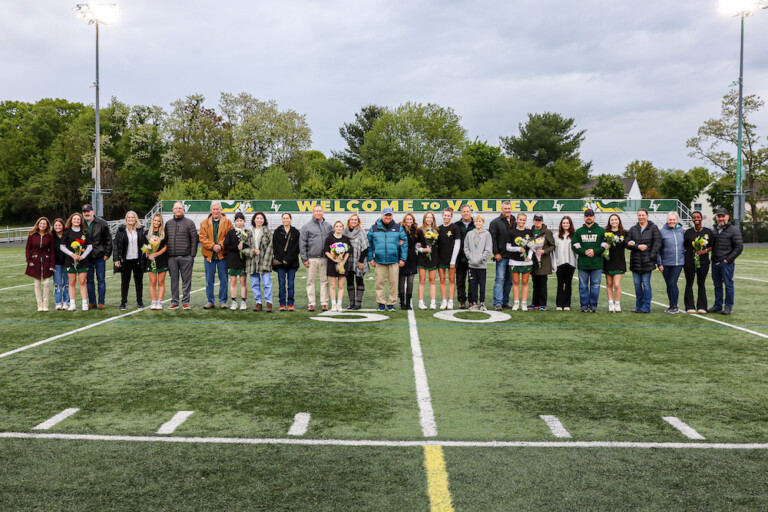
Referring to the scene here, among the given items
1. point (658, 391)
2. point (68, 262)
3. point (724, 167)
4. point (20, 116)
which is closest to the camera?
point (658, 391)

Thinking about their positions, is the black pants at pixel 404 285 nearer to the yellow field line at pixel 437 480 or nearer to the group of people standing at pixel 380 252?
the group of people standing at pixel 380 252

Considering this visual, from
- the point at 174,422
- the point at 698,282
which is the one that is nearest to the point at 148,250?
the point at 174,422

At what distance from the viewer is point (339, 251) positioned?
9.88 m

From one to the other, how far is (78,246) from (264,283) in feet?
10.6

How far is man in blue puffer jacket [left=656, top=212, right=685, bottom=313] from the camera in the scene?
10.1 m

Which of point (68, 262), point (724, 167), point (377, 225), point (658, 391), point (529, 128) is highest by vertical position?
point (529, 128)

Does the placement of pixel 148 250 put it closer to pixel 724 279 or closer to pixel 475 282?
pixel 475 282

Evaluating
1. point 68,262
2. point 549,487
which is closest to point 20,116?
point 68,262

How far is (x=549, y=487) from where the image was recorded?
3451 millimetres

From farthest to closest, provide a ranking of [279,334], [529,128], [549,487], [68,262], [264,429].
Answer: [529,128] < [68,262] < [279,334] < [264,429] < [549,487]

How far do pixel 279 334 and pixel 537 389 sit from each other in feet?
13.4

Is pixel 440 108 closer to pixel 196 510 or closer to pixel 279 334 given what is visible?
pixel 279 334

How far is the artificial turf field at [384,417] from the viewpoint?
3404 millimetres

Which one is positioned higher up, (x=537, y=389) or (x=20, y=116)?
(x=20, y=116)
